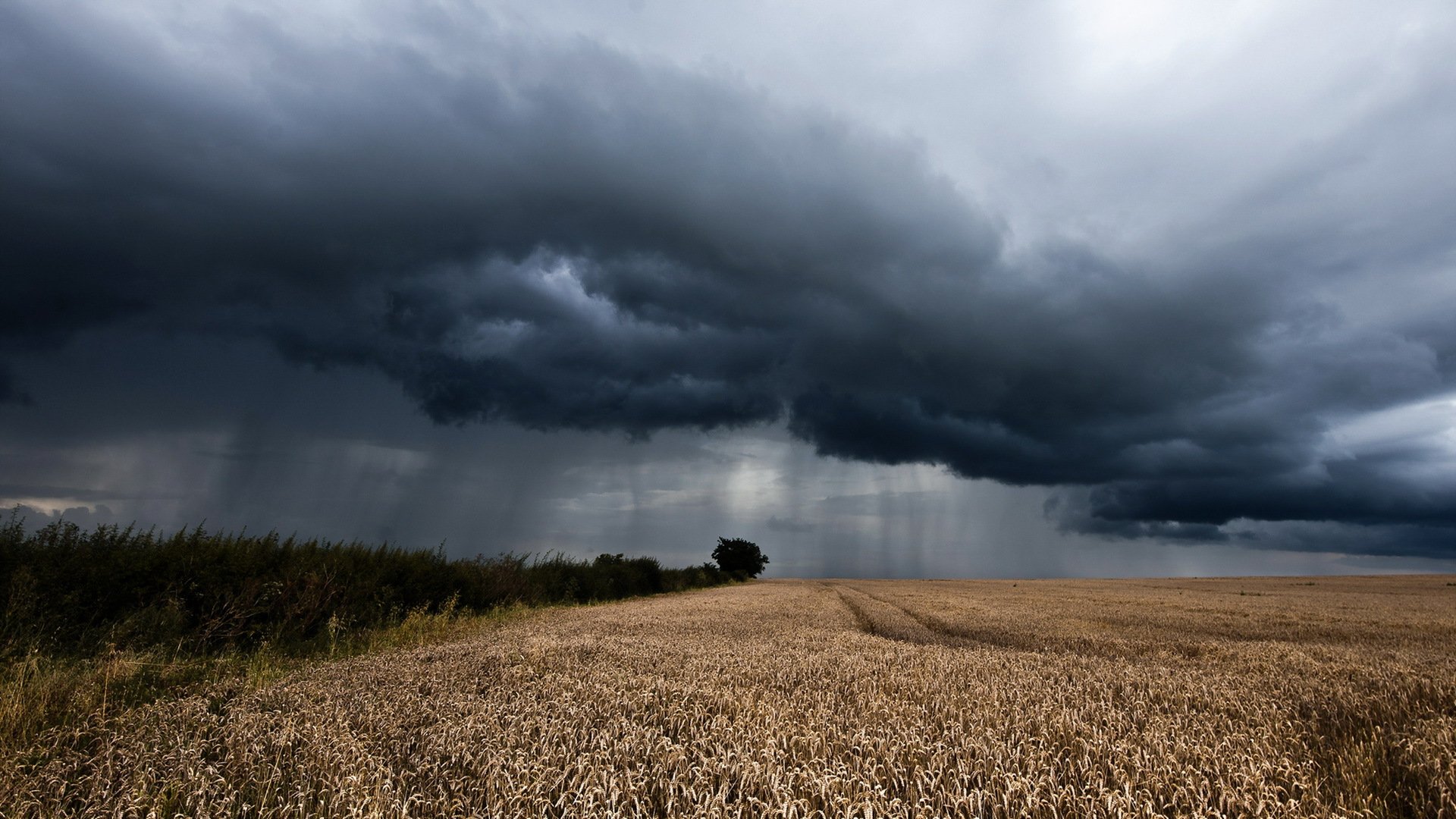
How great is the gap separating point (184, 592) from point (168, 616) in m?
1.53

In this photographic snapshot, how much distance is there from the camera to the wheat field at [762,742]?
2988 mm

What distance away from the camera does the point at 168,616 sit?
489 inches

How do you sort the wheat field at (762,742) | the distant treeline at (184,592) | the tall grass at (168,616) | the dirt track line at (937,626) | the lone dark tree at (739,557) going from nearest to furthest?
the wheat field at (762,742) < the tall grass at (168,616) < the distant treeline at (184,592) < the dirt track line at (937,626) < the lone dark tree at (739,557)

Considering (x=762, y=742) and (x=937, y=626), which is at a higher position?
(x=762, y=742)

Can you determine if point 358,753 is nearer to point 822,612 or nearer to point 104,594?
point 104,594

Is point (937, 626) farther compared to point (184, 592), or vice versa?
point (937, 626)

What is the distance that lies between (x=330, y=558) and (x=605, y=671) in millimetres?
15066

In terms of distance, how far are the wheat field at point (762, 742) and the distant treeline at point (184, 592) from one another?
7.78 meters

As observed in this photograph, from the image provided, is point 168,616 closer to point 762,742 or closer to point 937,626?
point 762,742

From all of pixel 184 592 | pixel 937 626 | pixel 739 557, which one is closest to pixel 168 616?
pixel 184 592

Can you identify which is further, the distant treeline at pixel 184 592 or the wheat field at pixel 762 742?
the distant treeline at pixel 184 592

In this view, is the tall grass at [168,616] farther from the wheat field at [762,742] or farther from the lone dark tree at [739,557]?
the lone dark tree at [739,557]

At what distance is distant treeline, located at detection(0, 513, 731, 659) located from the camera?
11.5 metres

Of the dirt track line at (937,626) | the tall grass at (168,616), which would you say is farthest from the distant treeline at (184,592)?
the dirt track line at (937,626)
